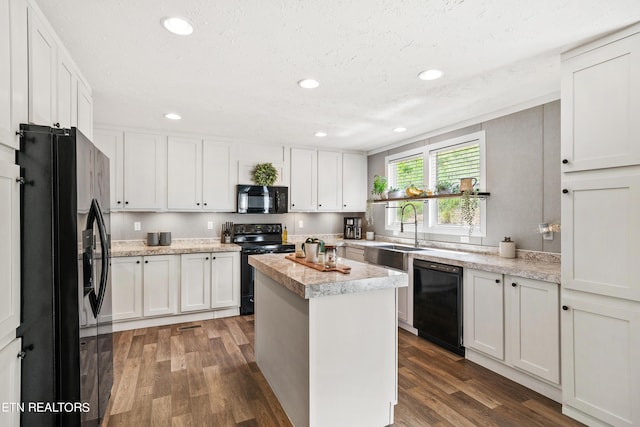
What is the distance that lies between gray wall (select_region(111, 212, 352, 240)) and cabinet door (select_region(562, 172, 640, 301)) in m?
3.68

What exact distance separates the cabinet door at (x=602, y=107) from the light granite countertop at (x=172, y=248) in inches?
142

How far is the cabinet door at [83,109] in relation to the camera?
7.72 ft

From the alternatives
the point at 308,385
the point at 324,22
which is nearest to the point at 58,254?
A: the point at 308,385

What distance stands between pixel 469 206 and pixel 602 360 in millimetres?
1790

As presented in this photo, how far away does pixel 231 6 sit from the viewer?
1648 mm

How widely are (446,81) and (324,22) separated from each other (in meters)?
1.27

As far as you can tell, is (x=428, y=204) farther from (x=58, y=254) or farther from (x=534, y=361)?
(x=58, y=254)

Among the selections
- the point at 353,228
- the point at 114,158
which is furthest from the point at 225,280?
the point at 353,228

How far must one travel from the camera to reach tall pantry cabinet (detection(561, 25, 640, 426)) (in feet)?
6.03

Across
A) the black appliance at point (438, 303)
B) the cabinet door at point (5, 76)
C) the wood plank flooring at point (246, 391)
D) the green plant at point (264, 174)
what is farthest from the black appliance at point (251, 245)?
the cabinet door at point (5, 76)

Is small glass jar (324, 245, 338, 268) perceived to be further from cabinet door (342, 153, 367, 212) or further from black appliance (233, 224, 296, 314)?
cabinet door (342, 153, 367, 212)

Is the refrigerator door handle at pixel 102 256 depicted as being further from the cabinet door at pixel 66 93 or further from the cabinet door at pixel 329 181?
the cabinet door at pixel 329 181

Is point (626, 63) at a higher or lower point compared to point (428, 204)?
higher

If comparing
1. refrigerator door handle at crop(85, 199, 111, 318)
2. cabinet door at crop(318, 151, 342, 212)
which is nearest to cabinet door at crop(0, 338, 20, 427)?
refrigerator door handle at crop(85, 199, 111, 318)
